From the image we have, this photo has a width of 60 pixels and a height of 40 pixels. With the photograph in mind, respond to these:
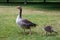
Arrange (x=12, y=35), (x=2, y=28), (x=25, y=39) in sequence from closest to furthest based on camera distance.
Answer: (x=25, y=39) < (x=12, y=35) < (x=2, y=28)

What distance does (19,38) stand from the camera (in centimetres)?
777

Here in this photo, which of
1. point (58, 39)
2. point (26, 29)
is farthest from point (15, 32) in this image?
point (58, 39)

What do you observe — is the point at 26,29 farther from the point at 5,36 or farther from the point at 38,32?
the point at 5,36

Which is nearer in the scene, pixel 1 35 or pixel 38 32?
pixel 1 35

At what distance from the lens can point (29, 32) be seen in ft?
28.3

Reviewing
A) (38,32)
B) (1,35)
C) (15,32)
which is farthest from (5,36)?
(38,32)

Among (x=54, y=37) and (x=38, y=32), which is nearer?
(x=54, y=37)

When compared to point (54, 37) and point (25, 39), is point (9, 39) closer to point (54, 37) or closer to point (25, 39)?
point (25, 39)

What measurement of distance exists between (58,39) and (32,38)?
0.82m

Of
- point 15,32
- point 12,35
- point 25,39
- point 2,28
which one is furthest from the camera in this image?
point 2,28

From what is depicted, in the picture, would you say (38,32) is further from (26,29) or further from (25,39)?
(25,39)

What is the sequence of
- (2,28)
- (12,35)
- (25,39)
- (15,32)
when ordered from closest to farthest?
(25,39) < (12,35) < (15,32) < (2,28)

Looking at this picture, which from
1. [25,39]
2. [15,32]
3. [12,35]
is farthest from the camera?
[15,32]

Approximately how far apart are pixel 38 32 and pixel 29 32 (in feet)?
1.26
